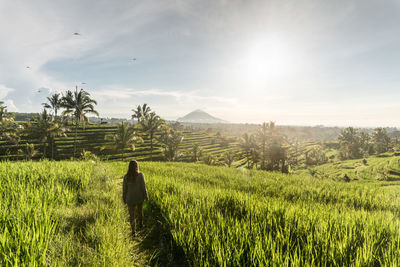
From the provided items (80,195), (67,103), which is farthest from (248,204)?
(67,103)

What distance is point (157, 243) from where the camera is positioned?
16.4ft

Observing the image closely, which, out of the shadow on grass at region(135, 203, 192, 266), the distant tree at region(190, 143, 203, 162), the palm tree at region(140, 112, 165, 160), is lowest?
the distant tree at region(190, 143, 203, 162)

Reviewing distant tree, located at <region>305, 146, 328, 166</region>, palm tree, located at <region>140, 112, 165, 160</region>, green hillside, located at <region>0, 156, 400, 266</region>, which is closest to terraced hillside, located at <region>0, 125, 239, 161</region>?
palm tree, located at <region>140, 112, 165, 160</region>

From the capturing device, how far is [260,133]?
45812 mm

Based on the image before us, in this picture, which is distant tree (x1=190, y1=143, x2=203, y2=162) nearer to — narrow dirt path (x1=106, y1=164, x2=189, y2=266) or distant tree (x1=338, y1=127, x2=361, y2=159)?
narrow dirt path (x1=106, y1=164, x2=189, y2=266)

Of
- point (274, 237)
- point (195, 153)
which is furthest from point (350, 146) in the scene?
point (274, 237)

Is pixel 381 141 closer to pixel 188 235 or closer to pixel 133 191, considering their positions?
pixel 188 235

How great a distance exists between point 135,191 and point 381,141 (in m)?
139

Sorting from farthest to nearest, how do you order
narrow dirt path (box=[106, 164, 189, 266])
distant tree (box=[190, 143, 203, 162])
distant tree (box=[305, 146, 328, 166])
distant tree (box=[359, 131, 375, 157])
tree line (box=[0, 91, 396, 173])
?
1. distant tree (box=[359, 131, 375, 157])
2. distant tree (box=[305, 146, 328, 166])
3. distant tree (box=[190, 143, 203, 162])
4. tree line (box=[0, 91, 396, 173])
5. narrow dirt path (box=[106, 164, 189, 266])

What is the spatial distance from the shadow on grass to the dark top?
90 centimetres

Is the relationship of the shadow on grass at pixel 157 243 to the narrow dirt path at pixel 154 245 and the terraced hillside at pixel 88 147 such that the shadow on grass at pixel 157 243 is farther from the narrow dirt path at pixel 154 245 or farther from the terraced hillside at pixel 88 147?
the terraced hillside at pixel 88 147

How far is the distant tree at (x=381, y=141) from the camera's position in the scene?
87.5m

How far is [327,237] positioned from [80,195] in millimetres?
7783

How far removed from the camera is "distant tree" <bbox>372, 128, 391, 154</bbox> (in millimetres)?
87531
